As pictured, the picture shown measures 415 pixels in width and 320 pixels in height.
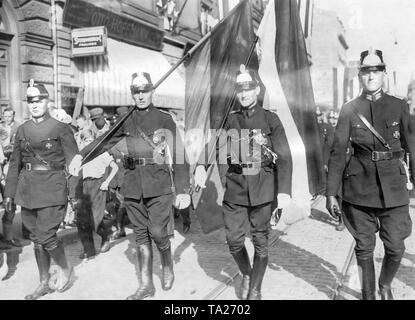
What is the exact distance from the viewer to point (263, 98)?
5.54 meters

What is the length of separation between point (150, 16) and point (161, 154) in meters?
13.0

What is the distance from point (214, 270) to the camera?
554 cm

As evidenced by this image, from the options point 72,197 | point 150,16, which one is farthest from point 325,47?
point 72,197

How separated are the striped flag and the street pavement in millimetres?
784

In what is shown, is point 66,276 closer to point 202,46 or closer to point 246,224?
point 246,224

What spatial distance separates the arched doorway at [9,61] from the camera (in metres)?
11.2

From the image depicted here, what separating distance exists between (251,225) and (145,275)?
114 cm

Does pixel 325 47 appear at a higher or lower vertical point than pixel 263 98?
higher

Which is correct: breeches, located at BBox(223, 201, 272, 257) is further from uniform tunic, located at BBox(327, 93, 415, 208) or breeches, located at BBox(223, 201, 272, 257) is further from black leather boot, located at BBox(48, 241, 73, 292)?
black leather boot, located at BBox(48, 241, 73, 292)

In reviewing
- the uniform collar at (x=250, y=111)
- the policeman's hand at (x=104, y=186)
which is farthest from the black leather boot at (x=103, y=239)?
the uniform collar at (x=250, y=111)

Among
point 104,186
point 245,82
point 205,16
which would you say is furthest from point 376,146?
point 205,16

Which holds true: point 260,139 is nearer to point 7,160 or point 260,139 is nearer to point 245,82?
point 245,82
